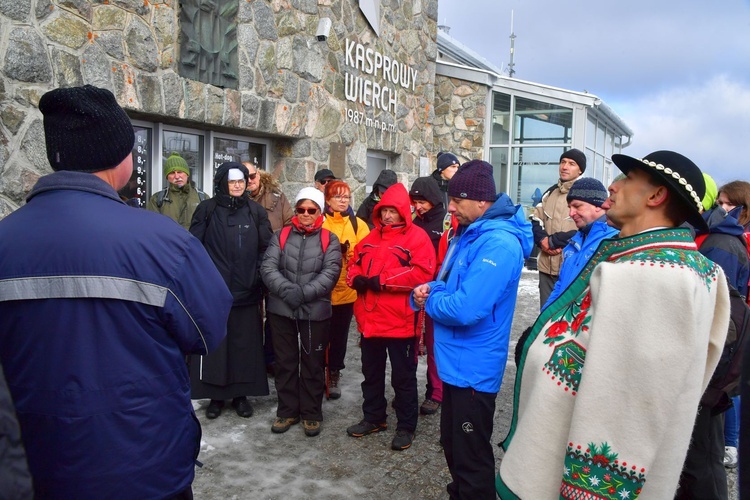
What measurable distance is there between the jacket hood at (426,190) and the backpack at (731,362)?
2.60m

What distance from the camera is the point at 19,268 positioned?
1550 millimetres

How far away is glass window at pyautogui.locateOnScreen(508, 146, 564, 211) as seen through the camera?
1206 centimetres

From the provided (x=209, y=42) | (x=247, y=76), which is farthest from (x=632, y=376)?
(x=247, y=76)

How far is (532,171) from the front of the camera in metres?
12.3

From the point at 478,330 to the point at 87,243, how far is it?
1.90m

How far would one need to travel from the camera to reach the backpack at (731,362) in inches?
92.9

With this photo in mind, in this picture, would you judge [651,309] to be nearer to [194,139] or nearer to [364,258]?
[364,258]

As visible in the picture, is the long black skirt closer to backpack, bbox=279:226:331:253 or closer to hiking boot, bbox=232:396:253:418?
hiking boot, bbox=232:396:253:418

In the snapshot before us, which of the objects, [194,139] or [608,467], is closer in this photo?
[608,467]

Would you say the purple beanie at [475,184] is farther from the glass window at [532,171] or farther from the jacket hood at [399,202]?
the glass window at [532,171]

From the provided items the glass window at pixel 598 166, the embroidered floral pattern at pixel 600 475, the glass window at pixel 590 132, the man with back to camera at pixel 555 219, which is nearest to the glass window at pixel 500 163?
the glass window at pixel 590 132

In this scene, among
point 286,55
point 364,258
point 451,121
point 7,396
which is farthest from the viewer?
point 451,121

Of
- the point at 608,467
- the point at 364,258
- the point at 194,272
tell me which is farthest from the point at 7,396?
the point at 364,258

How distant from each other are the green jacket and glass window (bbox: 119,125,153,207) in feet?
1.72
